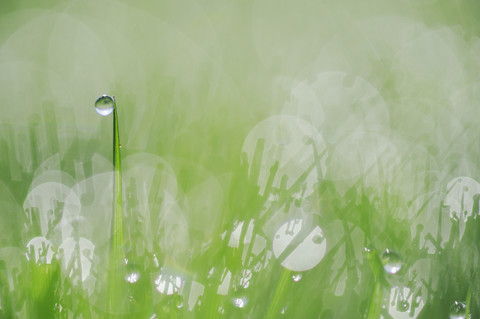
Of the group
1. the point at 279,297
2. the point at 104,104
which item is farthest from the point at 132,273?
the point at 104,104

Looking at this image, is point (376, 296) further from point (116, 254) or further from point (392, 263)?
point (116, 254)

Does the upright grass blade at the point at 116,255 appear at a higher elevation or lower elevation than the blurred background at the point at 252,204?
lower

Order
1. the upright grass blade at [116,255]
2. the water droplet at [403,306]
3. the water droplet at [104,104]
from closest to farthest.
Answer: the upright grass blade at [116,255], the water droplet at [403,306], the water droplet at [104,104]

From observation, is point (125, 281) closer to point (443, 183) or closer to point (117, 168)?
point (117, 168)

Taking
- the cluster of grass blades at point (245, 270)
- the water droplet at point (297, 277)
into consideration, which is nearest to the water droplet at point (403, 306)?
the cluster of grass blades at point (245, 270)

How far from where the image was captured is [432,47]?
3088mm

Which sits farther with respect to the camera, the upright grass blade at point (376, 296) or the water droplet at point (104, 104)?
the water droplet at point (104, 104)

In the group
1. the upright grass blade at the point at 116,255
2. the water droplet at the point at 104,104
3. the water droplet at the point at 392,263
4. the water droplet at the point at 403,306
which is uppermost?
the water droplet at the point at 104,104

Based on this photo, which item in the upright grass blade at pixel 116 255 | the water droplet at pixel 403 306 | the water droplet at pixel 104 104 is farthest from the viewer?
the water droplet at pixel 104 104

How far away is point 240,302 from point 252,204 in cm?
15

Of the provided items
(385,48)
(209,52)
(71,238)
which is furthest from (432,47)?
(71,238)

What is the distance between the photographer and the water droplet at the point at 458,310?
0.61 m

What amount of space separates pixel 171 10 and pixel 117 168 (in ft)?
12.6

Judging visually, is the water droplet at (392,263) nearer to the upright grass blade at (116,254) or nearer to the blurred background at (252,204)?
the blurred background at (252,204)
